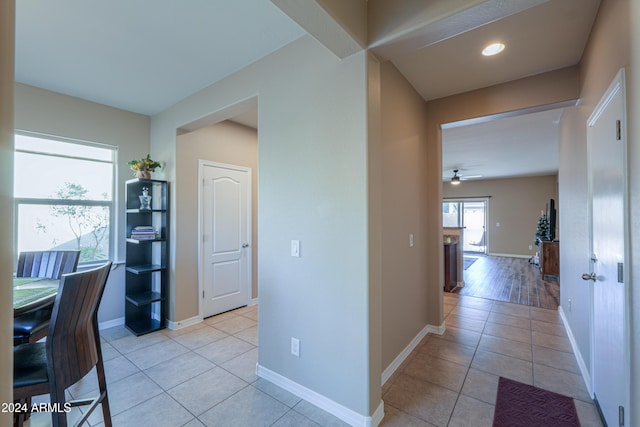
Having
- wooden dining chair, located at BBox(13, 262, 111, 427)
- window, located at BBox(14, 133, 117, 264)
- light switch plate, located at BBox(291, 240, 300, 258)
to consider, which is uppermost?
window, located at BBox(14, 133, 117, 264)

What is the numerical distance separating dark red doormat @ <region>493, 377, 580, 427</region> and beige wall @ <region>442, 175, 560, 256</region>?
8.41 m

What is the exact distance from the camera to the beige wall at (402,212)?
2.30 m

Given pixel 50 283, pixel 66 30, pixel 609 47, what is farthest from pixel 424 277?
pixel 66 30

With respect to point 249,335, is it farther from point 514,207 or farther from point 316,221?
point 514,207

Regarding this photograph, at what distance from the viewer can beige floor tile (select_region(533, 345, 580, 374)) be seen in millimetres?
2412

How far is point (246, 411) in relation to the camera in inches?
74.4

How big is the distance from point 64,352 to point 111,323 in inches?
99.5

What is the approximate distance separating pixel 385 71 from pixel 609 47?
53.3 inches

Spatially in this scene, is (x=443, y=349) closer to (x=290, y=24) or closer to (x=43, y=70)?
(x=290, y=24)

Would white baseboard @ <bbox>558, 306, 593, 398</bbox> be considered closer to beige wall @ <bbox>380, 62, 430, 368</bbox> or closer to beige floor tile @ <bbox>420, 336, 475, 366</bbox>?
beige floor tile @ <bbox>420, 336, 475, 366</bbox>

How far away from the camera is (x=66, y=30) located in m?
2.07

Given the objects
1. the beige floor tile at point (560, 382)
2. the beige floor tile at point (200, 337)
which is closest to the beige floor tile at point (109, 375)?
the beige floor tile at point (200, 337)

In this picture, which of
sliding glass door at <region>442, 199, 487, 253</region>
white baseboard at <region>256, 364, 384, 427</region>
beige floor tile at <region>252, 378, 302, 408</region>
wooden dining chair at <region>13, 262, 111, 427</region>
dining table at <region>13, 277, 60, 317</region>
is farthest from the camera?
sliding glass door at <region>442, 199, 487, 253</region>

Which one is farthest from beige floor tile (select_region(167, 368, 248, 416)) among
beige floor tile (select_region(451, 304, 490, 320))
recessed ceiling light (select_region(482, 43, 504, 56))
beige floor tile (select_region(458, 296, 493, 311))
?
beige floor tile (select_region(458, 296, 493, 311))
